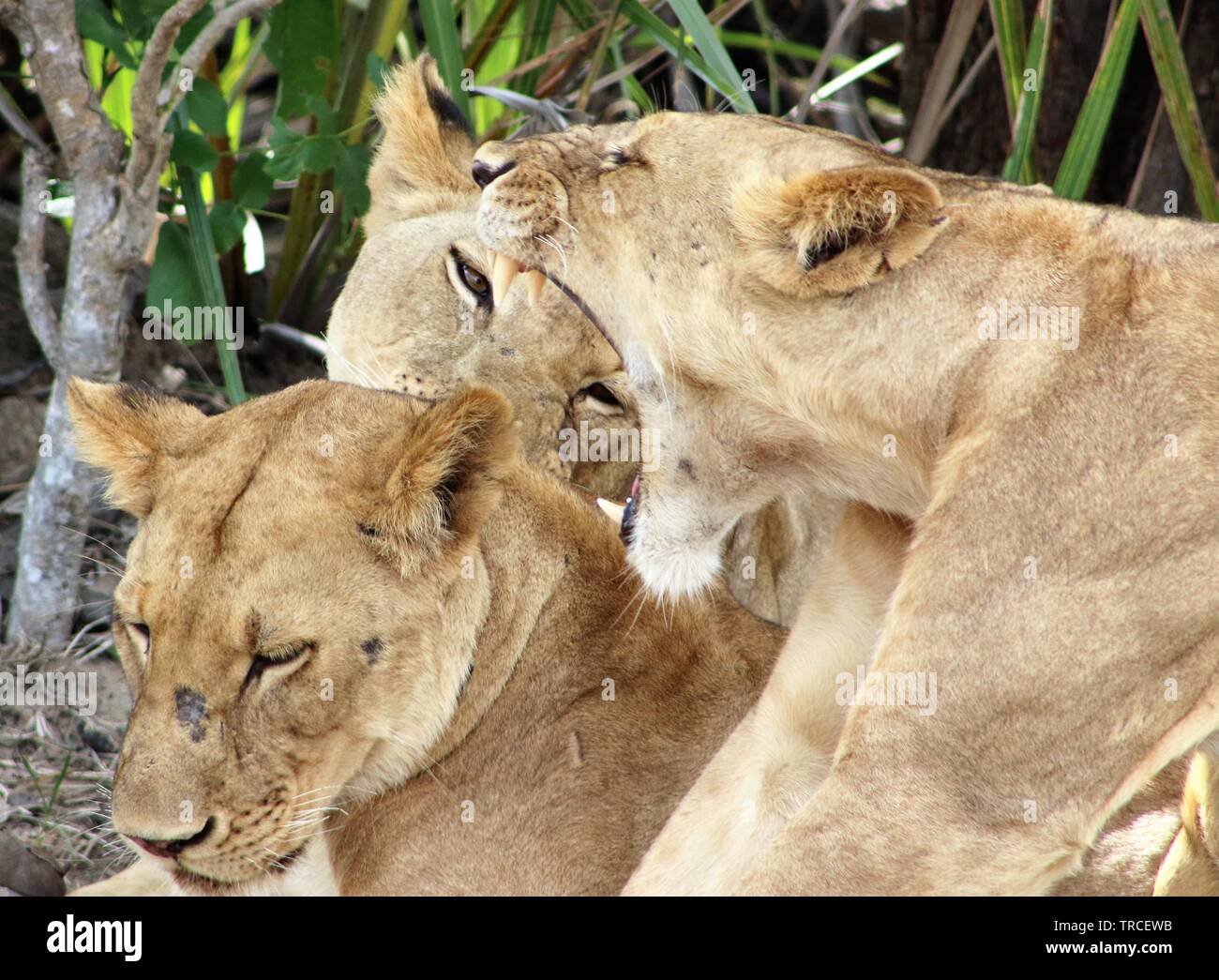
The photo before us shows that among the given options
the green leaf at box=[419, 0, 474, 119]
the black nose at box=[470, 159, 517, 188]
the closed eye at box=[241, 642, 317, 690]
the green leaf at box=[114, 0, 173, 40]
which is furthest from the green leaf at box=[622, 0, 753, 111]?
the closed eye at box=[241, 642, 317, 690]

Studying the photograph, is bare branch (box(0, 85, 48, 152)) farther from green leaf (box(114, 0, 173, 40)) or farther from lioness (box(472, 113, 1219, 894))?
lioness (box(472, 113, 1219, 894))

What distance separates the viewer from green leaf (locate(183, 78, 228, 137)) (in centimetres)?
388

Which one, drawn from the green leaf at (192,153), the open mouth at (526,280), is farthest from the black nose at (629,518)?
the green leaf at (192,153)

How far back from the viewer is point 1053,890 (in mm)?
2615

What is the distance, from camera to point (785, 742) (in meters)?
2.86

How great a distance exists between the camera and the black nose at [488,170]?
9.86ft

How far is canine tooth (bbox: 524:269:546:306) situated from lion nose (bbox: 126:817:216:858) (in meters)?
1.25

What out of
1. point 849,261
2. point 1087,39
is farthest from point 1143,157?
point 849,261

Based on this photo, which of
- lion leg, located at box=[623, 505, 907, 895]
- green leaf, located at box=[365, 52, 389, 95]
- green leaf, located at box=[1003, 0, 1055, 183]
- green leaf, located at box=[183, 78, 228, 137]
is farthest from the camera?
green leaf, located at box=[365, 52, 389, 95]

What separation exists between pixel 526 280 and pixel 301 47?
1.00 metres

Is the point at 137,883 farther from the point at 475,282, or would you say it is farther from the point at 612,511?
the point at 475,282

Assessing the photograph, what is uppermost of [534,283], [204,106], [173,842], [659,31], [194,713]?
[659,31]

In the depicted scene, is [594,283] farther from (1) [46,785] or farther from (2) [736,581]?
(1) [46,785]

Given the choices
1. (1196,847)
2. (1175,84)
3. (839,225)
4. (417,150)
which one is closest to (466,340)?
(417,150)
